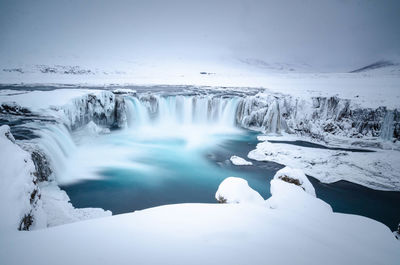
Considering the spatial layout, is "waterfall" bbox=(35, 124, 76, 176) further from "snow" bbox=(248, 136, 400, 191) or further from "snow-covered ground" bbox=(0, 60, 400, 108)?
"snow-covered ground" bbox=(0, 60, 400, 108)

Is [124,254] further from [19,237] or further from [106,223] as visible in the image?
[19,237]

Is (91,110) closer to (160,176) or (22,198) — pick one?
(160,176)

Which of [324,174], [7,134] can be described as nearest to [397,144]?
[324,174]

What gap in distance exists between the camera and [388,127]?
14828 mm

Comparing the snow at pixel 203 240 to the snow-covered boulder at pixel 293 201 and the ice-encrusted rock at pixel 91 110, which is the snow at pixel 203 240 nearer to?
the snow-covered boulder at pixel 293 201

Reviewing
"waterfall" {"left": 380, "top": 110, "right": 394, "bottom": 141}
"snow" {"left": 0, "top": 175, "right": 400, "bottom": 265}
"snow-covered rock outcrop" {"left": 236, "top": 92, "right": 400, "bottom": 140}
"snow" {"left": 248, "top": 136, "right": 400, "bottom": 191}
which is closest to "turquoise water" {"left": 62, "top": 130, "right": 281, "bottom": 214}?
"snow" {"left": 248, "top": 136, "right": 400, "bottom": 191}

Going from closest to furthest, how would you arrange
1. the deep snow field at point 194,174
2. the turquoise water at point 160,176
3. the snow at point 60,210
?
the deep snow field at point 194,174 < the snow at point 60,210 < the turquoise water at point 160,176

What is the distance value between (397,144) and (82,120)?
21479 millimetres

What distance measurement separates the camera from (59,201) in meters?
7.29

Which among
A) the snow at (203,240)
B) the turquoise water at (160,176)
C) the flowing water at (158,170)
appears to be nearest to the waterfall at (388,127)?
the flowing water at (158,170)

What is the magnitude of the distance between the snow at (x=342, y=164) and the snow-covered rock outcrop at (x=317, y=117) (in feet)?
7.63

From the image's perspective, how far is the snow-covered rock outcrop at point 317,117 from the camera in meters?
15.2

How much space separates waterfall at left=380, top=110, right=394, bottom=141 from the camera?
14.7 metres

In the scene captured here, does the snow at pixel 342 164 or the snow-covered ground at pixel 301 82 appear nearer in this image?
the snow at pixel 342 164
